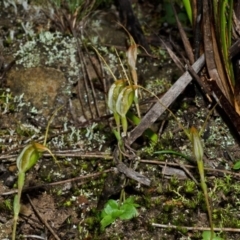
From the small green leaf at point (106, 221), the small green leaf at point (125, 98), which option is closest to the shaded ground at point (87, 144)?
the small green leaf at point (106, 221)

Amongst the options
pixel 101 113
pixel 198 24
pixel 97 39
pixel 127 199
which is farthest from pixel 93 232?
pixel 97 39

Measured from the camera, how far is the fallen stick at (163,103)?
2.12 meters

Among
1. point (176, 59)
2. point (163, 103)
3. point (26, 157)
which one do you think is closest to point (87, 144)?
point (163, 103)

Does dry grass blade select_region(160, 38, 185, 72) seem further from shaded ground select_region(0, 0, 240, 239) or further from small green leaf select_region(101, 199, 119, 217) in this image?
small green leaf select_region(101, 199, 119, 217)

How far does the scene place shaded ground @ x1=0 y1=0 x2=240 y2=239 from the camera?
200cm

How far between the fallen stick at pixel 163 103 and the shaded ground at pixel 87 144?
0.09m

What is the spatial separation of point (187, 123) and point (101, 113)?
1.21ft

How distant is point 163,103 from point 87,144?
0.35 m

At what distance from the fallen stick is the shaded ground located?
0.09 metres

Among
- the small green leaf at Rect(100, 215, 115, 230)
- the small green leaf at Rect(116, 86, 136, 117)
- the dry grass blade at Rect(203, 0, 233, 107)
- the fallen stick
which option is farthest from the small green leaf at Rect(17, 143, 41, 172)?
the dry grass blade at Rect(203, 0, 233, 107)

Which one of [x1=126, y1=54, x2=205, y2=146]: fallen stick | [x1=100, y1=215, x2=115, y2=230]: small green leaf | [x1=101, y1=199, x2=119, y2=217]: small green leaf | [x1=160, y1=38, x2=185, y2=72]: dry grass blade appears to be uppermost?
[x1=160, y1=38, x2=185, y2=72]: dry grass blade

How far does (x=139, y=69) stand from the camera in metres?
2.61

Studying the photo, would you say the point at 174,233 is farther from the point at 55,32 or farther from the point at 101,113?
the point at 55,32

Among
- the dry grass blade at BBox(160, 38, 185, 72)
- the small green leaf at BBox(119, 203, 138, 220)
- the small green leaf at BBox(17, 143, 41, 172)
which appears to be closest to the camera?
the small green leaf at BBox(17, 143, 41, 172)
